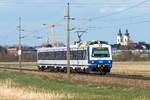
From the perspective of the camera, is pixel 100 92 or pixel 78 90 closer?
pixel 100 92

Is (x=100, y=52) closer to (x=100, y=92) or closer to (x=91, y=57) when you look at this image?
(x=91, y=57)

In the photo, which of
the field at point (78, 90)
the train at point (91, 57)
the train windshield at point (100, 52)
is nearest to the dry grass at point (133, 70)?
the train at point (91, 57)

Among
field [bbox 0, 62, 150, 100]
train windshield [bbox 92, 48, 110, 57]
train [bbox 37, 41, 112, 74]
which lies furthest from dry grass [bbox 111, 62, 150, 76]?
field [bbox 0, 62, 150, 100]

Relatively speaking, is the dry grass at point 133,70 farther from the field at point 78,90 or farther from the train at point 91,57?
the field at point 78,90

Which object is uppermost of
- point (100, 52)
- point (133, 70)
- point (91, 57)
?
point (100, 52)

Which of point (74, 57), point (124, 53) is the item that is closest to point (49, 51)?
point (74, 57)

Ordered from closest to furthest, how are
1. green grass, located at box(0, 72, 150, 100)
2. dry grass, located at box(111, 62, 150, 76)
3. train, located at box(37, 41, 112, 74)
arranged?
green grass, located at box(0, 72, 150, 100)
train, located at box(37, 41, 112, 74)
dry grass, located at box(111, 62, 150, 76)

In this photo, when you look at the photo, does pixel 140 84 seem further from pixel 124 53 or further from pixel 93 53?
pixel 124 53

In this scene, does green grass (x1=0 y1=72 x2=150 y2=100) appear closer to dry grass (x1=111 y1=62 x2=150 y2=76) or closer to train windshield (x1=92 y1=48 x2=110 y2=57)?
train windshield (x1=92 y1=48 x2=110 y2=57)

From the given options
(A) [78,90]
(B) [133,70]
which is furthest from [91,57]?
(A) [78,90]

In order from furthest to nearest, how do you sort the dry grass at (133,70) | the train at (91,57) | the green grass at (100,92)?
1. the dry grass at (133,70)
2. the train at (91,57)
3. the green grass at (100,92)

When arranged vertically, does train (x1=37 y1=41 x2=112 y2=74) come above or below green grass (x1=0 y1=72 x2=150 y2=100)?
above

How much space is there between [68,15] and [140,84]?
472 inches

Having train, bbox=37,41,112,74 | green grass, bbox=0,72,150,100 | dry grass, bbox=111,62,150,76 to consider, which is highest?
train, bbox=37,41,112,74
